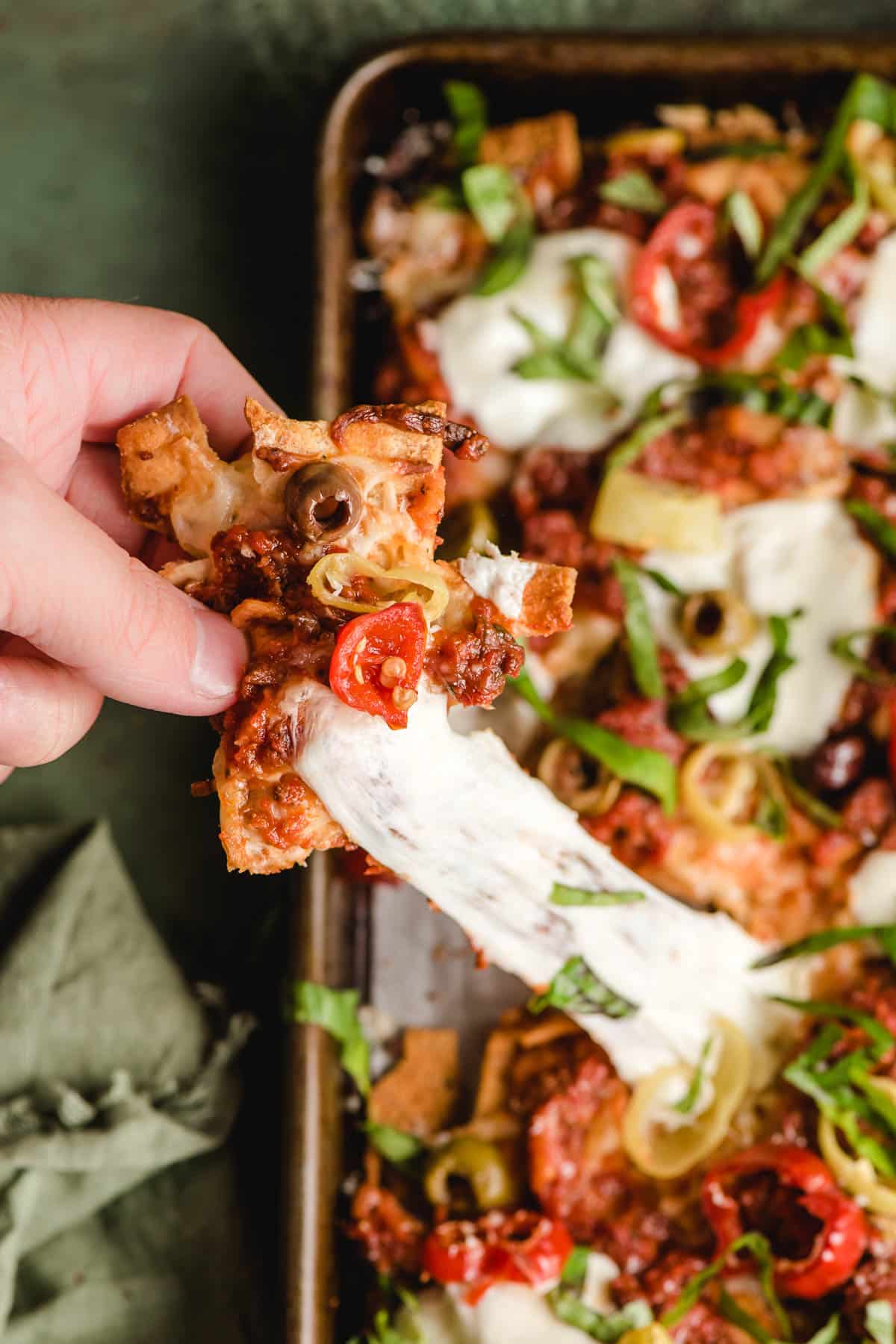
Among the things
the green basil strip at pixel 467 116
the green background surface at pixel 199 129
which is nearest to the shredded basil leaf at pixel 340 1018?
the green background surface at pixel 199 129

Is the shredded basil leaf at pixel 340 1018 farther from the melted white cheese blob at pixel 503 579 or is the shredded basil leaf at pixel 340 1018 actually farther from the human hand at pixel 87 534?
the melted white cheese blob at pixel 503 579

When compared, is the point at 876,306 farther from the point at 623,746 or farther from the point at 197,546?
the point at 197,546

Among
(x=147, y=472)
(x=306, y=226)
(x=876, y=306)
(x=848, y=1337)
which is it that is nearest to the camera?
(x=147, y=472)

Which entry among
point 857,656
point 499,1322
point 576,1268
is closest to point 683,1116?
point 576,1268

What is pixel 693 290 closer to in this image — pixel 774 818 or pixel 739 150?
pixel 739 150

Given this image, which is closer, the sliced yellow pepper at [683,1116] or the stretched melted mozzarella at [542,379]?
the sliced yellow pepper at [683,1116]

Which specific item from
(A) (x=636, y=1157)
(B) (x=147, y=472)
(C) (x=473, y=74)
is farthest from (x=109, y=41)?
(A) (x=636, y=1157)
